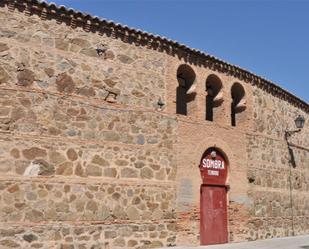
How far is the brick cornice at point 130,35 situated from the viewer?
35.0 feet

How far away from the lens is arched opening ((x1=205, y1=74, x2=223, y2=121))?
48.7 ft

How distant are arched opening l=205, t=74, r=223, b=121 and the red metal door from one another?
2.57 meters

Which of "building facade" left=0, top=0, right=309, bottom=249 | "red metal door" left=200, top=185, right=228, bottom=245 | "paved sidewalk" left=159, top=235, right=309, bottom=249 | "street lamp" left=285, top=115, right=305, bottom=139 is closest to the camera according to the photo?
"building facade" left=0, top=0, right=309, bottom=249

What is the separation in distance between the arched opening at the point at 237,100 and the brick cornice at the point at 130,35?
1.20 feet

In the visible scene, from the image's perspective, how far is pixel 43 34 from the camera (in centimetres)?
1077

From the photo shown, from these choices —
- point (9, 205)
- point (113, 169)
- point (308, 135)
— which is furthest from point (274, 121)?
point (9, 205)

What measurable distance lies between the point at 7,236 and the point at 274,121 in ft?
36.3

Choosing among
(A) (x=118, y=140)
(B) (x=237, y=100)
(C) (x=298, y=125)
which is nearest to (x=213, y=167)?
(B) (x=237, y=100)

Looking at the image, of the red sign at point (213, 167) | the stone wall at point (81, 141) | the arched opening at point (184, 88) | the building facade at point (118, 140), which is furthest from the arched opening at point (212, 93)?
the stone wall at point (81, 141)

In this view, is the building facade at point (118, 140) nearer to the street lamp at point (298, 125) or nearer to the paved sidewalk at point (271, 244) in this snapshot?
the paved sidewalk at point (271, 244)

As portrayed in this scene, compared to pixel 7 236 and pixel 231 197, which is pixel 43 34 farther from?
pixel 231 197

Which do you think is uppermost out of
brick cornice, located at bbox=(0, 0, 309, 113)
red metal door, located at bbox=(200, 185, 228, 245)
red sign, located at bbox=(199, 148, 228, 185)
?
brick cornice, located at bbox=(0, 0, 309, 113)

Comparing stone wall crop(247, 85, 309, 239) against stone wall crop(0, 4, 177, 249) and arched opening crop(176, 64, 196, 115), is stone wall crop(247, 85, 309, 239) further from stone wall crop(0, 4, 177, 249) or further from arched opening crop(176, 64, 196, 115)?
stone wall crop(0, 4, 177, 249)

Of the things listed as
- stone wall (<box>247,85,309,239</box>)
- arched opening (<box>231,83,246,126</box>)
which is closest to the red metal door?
stone wall (<box>247,85,309,239</box>)
